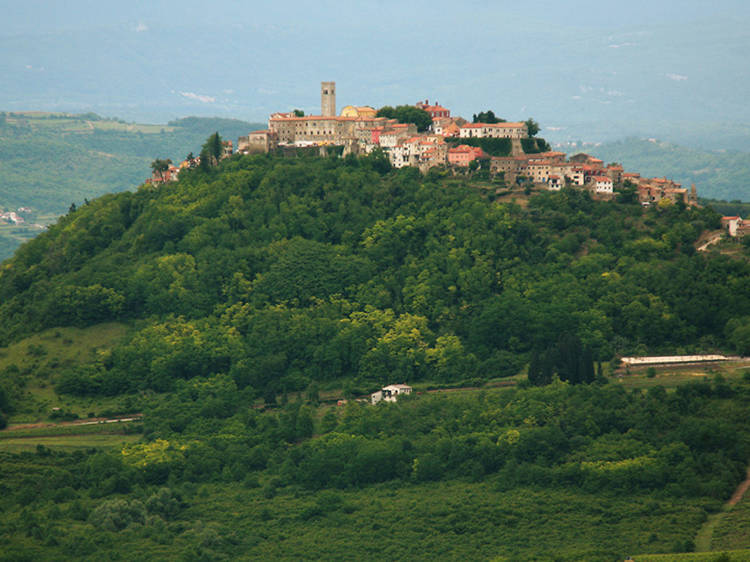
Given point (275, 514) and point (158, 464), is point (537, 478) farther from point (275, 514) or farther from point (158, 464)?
point (158, 464)

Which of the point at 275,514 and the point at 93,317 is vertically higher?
the point at 93,317

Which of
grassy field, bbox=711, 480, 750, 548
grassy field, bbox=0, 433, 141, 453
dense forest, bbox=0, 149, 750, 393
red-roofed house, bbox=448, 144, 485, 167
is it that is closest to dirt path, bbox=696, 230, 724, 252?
dense forest, bbox=0, 149, 750, 393

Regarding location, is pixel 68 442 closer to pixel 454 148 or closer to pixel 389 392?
pixel 389 392

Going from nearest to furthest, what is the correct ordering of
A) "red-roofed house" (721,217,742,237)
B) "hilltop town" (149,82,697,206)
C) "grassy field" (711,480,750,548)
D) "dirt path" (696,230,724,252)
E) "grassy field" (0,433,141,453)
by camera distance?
"grassy field" (711,480,750,548) < "grassy field" (0,433,141,453) < "dirt path" (696,230,724,252) < "red-roofed house" (721,217,742,237) < "hilltop town" (149,82,697,206)

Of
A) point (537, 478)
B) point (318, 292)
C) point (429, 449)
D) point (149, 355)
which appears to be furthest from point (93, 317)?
point (537, 478)

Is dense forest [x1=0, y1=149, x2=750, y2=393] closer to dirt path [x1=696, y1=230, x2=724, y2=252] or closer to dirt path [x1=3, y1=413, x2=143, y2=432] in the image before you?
dirt path [x1=696, y1=230, x2=724, y2=252]

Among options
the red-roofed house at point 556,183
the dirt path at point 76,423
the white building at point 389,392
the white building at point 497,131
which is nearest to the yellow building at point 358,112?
the white building at point 497,131
